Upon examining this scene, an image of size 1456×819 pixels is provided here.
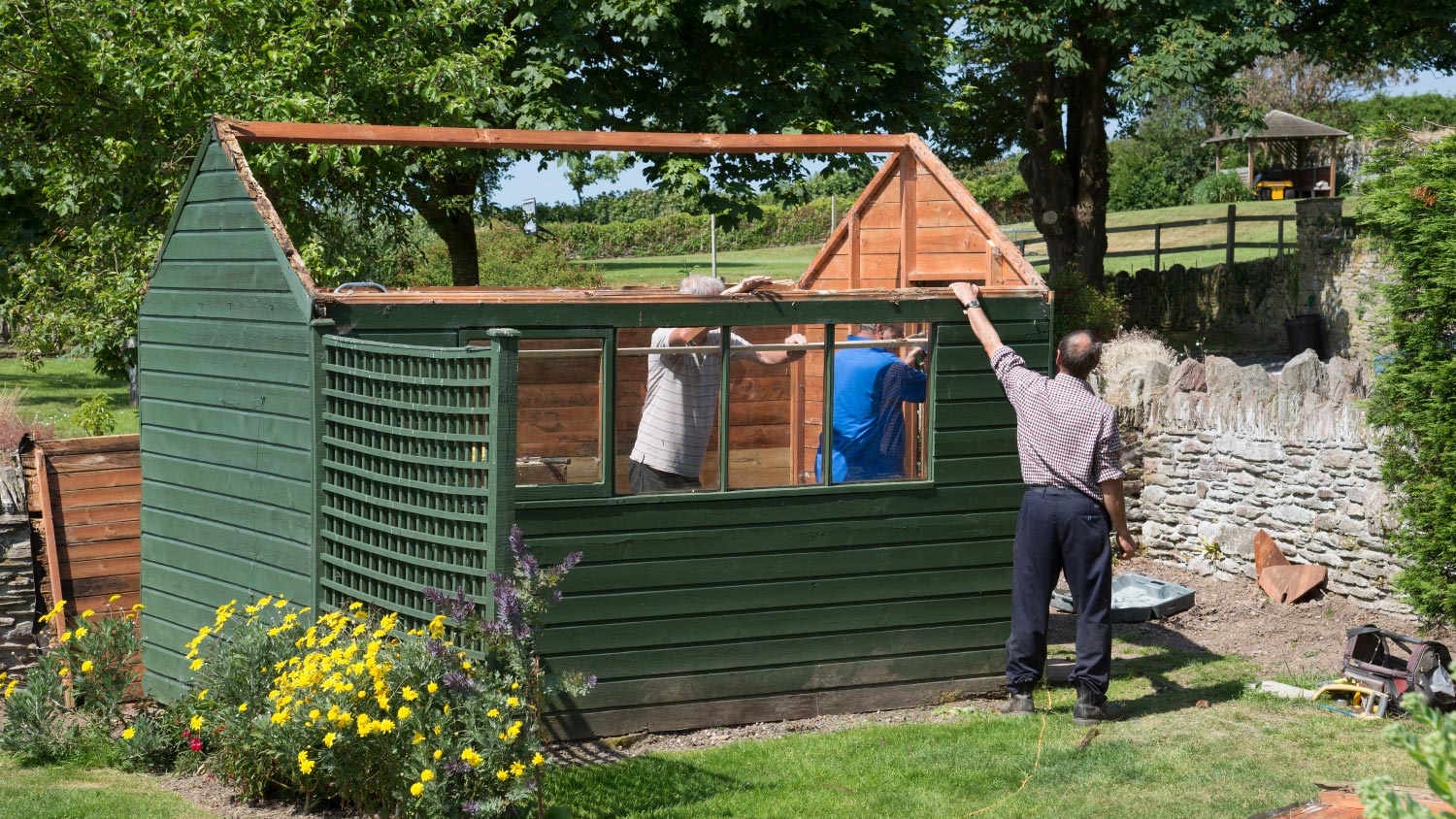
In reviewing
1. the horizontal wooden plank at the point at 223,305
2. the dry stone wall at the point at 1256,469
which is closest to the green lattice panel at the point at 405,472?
the horizontal wooden plank at the point at 223,305

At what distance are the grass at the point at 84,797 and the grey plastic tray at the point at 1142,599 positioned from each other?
20.3 feet

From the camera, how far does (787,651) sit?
746 centimetres

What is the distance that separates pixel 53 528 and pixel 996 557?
20.0ft

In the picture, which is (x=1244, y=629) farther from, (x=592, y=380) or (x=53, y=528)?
(x=53, y=528)

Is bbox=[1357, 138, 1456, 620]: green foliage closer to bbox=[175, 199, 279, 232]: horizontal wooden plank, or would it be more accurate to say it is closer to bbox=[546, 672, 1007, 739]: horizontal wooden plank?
bbox=[546, 672, 1007, 739]: horizontal wooden plank

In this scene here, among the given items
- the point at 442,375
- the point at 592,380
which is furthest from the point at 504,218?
the point at 442,375

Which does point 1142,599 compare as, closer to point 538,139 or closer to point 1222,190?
point 538,139

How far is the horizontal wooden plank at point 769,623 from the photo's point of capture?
7.06 metres

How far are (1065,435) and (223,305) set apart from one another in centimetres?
473

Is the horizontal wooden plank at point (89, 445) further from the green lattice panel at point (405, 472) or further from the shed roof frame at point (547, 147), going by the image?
the green lattice panel at point (405, 472)

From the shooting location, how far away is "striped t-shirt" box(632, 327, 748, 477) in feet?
23.8

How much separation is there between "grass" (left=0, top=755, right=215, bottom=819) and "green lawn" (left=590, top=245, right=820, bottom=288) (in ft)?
89.9

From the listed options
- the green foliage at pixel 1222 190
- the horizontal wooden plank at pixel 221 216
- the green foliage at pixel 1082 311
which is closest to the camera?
the horizontal wooden plank at pixel 221 216

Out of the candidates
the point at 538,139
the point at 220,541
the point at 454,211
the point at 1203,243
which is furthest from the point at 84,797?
the point at 1203,243
